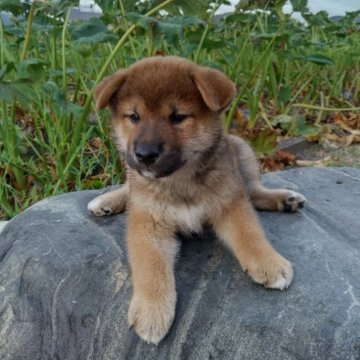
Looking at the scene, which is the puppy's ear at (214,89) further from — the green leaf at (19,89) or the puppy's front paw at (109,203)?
the green leaf at (19,89)

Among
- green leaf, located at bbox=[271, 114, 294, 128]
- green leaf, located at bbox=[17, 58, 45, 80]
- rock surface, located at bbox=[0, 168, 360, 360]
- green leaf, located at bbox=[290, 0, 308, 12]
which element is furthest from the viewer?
green leaf, located at bbox=[271, 114, 294, 128]

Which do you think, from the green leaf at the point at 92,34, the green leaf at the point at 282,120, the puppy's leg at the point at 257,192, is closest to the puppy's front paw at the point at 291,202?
the puppy's leg at the point at 257,192

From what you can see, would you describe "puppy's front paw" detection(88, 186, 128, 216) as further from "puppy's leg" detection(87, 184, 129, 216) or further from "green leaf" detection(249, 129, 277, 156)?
"green leaf" detection(249, 129, 277, 156)

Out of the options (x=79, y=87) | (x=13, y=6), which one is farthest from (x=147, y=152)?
(x=79, y=87)

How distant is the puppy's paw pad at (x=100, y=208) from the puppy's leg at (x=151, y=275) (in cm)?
54

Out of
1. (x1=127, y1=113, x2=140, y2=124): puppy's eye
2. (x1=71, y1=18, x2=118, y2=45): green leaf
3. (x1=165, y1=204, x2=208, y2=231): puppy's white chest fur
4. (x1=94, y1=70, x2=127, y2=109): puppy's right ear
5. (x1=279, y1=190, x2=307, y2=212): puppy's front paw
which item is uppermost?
(x1=94, y1=70, x2=127, y2=109): puppy's right ear

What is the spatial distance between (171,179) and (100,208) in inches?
28.3

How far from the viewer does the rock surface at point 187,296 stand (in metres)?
2.11

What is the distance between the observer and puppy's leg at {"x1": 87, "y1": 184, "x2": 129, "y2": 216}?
3.07m

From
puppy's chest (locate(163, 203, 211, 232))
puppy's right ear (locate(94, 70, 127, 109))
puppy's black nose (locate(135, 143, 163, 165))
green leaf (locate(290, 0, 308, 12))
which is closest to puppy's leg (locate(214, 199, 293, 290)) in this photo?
puppy's chest (locate(163, 203, 211, 232))

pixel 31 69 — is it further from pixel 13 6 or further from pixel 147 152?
pixel 147 152

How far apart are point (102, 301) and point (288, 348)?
0.85 m

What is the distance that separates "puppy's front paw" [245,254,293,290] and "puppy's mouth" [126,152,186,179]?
0.55 metres

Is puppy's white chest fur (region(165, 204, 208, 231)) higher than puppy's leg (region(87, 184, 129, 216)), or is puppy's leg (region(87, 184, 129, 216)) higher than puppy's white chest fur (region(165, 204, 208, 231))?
puppy's white chest fur (region(165, 204, 208, 231))
